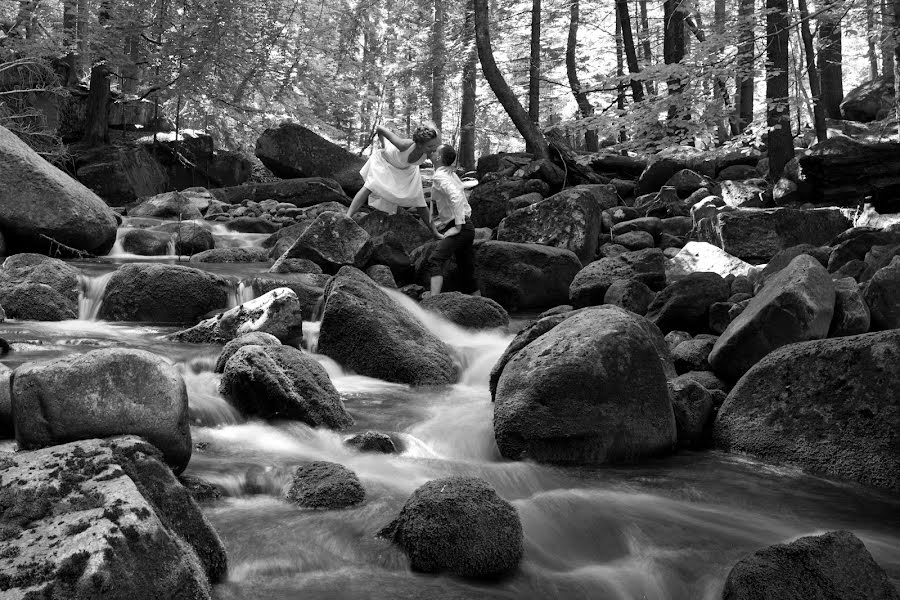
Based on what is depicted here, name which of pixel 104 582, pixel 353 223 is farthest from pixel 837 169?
pixel 104 582

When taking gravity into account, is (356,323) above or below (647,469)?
above

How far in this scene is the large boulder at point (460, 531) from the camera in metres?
3.13

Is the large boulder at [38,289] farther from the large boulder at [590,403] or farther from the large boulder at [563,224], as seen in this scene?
the large boulder at [563,224]

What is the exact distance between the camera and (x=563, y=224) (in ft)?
38.7

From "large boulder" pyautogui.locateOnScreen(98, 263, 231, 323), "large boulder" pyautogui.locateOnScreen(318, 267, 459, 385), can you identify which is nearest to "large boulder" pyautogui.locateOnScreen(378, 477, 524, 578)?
"large boulder" pyautogui.locateOnScreen(318, 267, 459, 385)

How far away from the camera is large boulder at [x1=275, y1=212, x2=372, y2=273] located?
413 inches

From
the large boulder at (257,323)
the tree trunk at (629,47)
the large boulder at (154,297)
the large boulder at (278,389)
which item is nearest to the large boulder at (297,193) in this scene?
the tree trunk at (629,47)

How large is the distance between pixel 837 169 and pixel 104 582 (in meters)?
13.0

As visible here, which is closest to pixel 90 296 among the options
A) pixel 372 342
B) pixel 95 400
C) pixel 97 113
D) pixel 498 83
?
pixel 372 342

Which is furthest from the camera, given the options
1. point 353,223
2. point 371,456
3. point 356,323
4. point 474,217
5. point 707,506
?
point 474,217

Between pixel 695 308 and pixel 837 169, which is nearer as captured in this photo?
pixel 695 308

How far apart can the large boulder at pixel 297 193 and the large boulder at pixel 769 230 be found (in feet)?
33.4

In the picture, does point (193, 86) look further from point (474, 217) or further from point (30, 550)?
point (30, 550)

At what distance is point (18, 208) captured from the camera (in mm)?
9742
